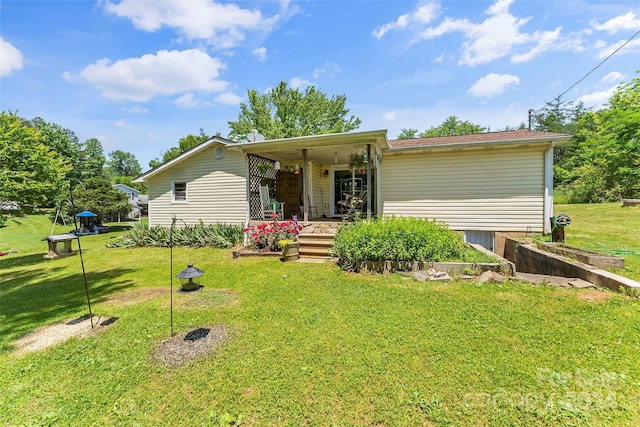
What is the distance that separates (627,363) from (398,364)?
1.97 m

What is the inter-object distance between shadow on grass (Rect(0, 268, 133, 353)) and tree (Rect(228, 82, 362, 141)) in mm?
20673

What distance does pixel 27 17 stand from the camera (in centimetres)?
535

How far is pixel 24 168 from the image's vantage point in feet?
23.6

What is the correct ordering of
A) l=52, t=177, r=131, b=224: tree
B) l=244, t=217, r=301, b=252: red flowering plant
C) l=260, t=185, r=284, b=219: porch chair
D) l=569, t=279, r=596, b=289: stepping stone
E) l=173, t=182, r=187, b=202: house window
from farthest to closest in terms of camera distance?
l=52, t=177, r=131, b=224: tree, l=173, t=182, r=187, b=202: house window, l=260, t=185, r=284, b=219: porch chair, l=244, t=217, r=301, b=252: red flowering plant, l=569, t=279, r=596, b=289: stepping stone

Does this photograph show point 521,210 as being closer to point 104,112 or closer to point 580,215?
point 580,215

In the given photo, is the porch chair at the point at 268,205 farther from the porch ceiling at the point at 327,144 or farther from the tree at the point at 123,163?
the tree at the point at 123,163

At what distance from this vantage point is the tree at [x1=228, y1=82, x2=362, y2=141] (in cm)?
2622

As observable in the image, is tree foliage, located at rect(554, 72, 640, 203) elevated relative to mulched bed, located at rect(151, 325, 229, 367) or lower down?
elevated

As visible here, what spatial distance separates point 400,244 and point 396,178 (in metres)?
3.99

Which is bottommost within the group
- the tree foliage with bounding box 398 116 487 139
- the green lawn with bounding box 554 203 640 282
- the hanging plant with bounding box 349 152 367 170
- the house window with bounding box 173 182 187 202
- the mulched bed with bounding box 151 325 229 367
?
the mulched bed with bounding box 151 325 229 367

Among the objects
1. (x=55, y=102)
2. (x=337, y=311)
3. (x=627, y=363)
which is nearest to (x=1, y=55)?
(x=55, y=102)

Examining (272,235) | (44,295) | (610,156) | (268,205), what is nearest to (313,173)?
(268,205)

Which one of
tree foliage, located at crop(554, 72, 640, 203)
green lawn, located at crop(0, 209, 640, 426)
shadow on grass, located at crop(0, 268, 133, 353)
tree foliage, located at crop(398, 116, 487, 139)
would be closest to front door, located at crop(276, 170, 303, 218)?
shadow on grass, located at crop(0, 268, 133, 353)

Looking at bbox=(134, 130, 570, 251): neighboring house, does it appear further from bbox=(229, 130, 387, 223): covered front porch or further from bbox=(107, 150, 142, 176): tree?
bbox=(107, 150, 142, 176): tree
